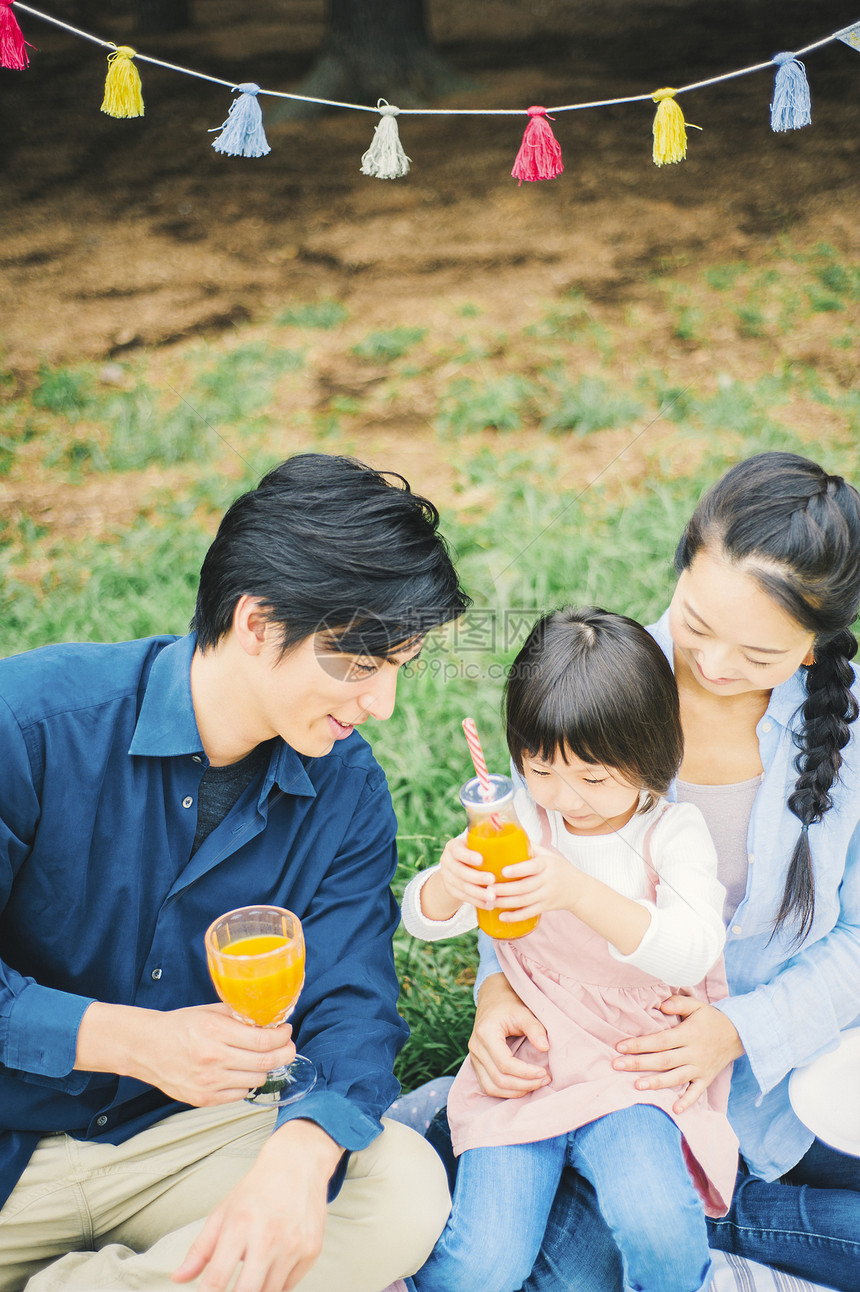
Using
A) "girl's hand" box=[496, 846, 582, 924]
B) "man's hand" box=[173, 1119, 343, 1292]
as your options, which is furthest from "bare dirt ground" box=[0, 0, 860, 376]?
"man's hand" box=[173, 1119, 343, 1292]

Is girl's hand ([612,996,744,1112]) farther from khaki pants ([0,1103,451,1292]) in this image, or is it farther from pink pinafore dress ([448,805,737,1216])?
khaki pants ([0,1103,451,1292])

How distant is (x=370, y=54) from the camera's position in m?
6.84

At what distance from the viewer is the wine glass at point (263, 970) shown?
173cm

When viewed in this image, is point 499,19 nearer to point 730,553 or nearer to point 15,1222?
point 730,553

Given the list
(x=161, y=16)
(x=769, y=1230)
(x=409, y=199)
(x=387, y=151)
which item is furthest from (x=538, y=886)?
(x=161, y=16)

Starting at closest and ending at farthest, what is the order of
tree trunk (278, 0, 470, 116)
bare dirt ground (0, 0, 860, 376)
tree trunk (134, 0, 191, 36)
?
bare dirt ground (0, 0, 860, 376), tree trunk (278, 0, 470, 116), tree trunk (134, 0, 191, 36)

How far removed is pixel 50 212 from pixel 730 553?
6074mm

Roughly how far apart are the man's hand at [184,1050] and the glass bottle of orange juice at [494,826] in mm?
427

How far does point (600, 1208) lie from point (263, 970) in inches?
29.0

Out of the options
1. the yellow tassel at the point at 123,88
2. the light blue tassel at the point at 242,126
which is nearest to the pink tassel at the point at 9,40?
the yellow tassel at the point at 123,88

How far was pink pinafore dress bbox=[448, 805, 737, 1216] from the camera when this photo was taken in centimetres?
201

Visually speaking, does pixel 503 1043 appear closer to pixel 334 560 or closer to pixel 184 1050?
pixel 184 1050

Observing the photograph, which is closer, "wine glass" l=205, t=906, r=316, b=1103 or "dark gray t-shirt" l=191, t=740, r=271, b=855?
"wine glass" l=205, t=906, r=316, b=1103

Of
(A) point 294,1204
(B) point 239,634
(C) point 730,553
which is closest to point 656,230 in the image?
(C) point 730,553
